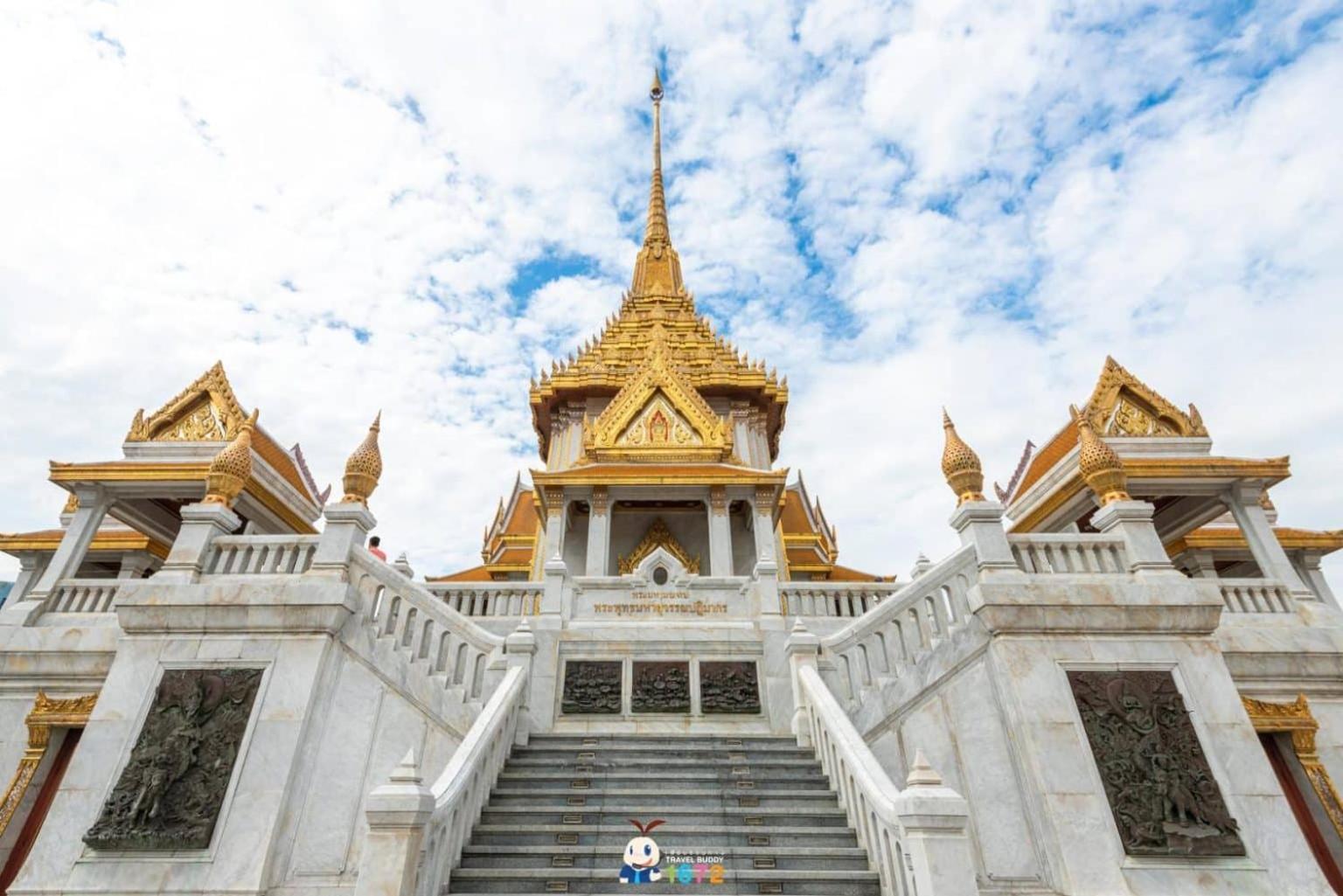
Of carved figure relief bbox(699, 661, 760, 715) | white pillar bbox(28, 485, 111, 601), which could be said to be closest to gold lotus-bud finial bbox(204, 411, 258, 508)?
white pillar bbox(28, 485, 111, 601)

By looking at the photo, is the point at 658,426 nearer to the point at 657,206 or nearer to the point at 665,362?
the point at 665,362

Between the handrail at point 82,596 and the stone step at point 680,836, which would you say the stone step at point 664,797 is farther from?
the handrail at point 82,596

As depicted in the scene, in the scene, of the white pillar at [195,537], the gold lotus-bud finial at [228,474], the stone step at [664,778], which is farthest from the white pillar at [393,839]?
A: the gold lotus-bud finial at [228,474]

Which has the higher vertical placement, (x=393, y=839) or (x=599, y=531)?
(x=599, y=531)

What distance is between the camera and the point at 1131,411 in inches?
688

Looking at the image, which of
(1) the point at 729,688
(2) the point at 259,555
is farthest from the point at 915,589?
(2) the point at 259,555

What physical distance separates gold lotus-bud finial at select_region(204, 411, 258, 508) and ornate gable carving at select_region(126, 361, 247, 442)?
7.34 m

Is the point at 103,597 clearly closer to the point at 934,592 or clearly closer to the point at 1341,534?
the point at 934,592

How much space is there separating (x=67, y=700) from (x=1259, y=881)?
1734 cm

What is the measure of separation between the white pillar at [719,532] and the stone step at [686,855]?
9462mm

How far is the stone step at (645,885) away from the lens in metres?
6.34

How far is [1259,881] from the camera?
7.53 m

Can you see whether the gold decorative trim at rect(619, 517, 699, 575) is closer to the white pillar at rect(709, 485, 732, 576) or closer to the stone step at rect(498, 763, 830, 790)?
the white pillar at rect(709, 485, 732, 576)

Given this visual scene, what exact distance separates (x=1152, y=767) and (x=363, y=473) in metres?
11.5
